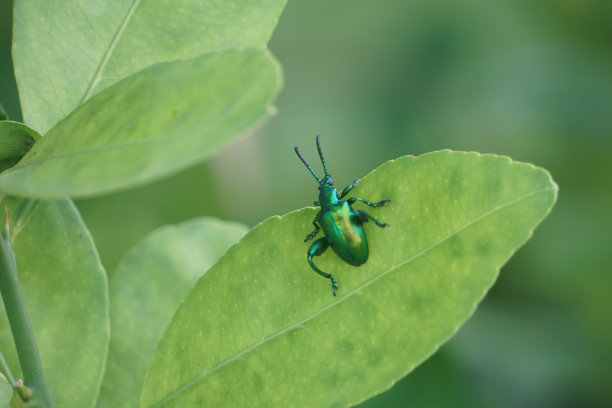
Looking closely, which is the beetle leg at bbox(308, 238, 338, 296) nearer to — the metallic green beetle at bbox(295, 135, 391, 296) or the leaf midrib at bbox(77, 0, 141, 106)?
the metallic green beetle at bbox(295, 135, 391, 296)

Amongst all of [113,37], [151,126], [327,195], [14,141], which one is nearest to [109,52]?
[113,37]

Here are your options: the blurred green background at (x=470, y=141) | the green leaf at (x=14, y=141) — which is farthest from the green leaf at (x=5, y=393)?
the blurred green background at (x=470, y=141)

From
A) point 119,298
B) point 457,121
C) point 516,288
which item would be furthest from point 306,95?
point 119,298

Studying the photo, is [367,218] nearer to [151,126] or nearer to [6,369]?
[151,126]

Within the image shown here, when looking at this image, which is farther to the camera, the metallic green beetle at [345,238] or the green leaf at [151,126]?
the metallic green beetle at [345,238]

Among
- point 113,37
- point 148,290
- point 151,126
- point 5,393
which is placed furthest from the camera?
→ point 148,290

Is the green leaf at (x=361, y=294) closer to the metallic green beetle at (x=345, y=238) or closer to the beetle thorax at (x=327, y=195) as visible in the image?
the metallic green beetle at (x=345, y=238)

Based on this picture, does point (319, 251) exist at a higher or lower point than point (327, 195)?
higher
